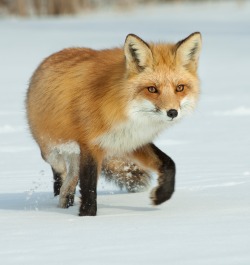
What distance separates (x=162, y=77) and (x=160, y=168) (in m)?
0.79

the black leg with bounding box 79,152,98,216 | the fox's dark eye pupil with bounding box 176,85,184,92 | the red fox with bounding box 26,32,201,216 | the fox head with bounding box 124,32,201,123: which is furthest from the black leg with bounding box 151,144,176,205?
the fox's dark eye pupil with bounding box 176,85,184,92

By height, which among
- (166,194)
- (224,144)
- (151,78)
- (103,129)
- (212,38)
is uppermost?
(151,78)

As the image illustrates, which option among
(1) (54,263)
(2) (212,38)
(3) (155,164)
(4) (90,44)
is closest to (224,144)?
(3) (155,164)

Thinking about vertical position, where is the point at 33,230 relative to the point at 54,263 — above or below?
below

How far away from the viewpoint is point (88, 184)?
16.8 ft

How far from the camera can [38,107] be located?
5.51m

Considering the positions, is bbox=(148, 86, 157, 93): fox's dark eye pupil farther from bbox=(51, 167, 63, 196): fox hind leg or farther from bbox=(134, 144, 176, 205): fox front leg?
bbox=(51, 167, 63, 196): fox hind leg

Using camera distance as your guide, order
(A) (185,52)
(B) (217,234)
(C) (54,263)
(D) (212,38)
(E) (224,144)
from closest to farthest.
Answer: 1. (C) (54,263)
2. (B) (217,234)
3. (A) (185,52)
4. (E) (224,144)
5. (D) (212,38)

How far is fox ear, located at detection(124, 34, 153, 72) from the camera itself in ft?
15.9

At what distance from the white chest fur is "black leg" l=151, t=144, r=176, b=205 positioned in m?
0.23

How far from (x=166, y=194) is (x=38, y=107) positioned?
1.12m

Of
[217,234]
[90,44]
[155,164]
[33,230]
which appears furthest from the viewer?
[90,44]

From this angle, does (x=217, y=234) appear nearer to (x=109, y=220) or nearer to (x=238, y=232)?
(x=238, y=232)

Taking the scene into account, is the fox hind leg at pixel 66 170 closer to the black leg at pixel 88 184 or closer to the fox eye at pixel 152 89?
the black leg at pixel 88 184
